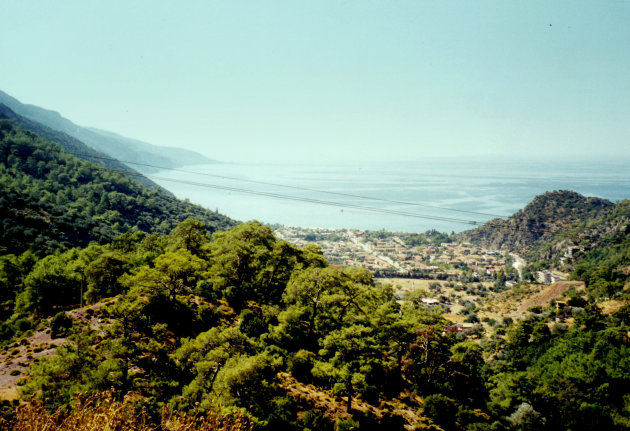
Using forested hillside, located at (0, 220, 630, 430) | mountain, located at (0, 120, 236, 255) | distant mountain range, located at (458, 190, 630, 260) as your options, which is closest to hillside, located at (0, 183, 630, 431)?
forested hillside, located at (0, 220, 630, 430)

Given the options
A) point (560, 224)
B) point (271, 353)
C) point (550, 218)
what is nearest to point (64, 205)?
point (271, 353)

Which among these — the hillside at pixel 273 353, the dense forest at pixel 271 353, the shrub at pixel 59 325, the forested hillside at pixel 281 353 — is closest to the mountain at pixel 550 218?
the dense forest at pixel 271 353

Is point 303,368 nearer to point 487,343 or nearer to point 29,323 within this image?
point 29,323

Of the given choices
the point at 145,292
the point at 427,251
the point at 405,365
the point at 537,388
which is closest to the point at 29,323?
the point at 145,292

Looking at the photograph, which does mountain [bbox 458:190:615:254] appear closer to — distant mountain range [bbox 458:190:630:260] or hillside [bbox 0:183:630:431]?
distant mountain range [bbox 458:190:630:260]

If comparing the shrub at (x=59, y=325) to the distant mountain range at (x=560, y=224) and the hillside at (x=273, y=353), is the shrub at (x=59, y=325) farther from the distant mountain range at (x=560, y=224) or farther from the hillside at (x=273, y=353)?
the distant mountain range at (x=560, y=224)

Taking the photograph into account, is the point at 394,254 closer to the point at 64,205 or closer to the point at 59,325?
the point at 64,205
